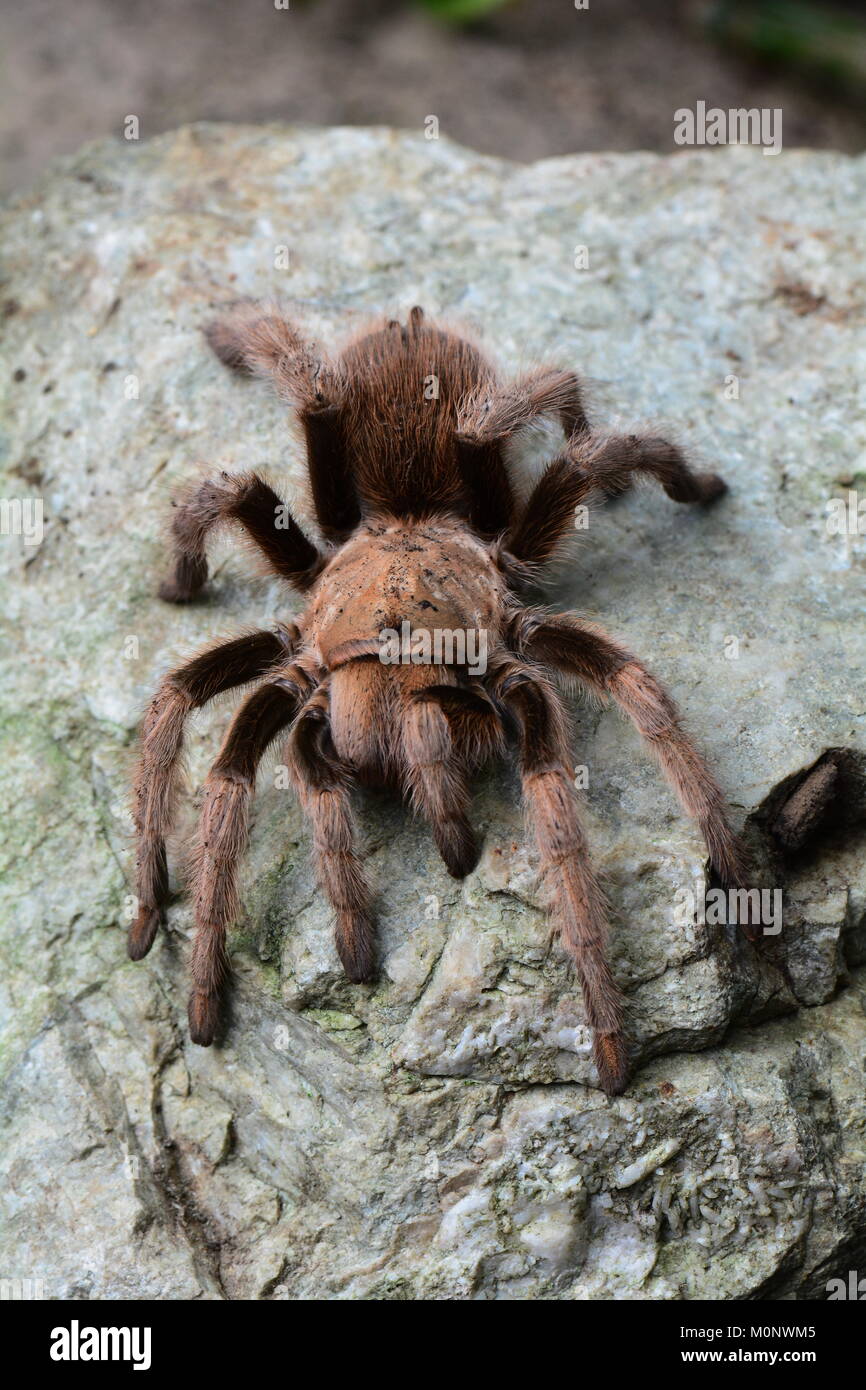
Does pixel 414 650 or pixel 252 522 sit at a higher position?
pixel 252 522

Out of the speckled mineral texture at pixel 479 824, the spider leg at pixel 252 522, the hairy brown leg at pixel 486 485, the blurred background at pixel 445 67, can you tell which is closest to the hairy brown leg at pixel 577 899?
the speckled mineral texture at pixel 479 824

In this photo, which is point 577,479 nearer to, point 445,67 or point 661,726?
point 661,726

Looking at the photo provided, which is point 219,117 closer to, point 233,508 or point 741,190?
point 741,190

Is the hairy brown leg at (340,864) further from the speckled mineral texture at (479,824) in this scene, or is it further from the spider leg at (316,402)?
the spider leg at (316,402)

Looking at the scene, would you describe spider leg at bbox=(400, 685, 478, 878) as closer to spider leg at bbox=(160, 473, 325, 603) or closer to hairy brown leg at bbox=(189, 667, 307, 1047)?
hairy brown leg at bbox=(189, 667, 307, 1047)

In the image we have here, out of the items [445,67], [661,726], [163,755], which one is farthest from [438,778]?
[445,67]

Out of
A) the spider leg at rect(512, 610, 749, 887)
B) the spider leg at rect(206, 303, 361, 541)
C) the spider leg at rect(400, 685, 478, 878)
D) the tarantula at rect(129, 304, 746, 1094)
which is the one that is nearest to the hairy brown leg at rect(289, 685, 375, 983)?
the tarantula at rect(129, 304, 746, 1094)
